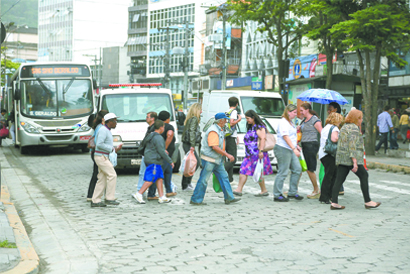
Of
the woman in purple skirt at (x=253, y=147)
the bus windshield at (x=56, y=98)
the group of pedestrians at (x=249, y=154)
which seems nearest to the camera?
the group of pedestrians at (x=249, y=154)

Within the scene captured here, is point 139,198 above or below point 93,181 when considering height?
below

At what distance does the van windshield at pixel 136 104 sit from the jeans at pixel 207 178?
597 cm

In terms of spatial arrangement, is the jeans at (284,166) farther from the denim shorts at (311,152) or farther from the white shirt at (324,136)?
the white shirt at (324,136)

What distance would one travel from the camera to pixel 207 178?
414 inches

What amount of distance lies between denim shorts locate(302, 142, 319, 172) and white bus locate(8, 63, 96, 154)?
40.3 feet

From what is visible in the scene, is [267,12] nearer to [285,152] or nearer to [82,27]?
[285,152]

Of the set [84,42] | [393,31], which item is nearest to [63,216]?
[393,31]

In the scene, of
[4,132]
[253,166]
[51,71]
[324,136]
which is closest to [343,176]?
[324,136]

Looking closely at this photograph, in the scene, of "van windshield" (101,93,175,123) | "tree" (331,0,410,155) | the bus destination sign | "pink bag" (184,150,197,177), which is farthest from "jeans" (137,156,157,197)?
the bus destination sign

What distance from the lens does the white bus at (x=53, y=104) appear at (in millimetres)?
21953

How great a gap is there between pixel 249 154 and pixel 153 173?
6.24 ft

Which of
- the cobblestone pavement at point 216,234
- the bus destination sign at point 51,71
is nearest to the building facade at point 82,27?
the bus destination sign at point 51,71

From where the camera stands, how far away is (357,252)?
6805 mm

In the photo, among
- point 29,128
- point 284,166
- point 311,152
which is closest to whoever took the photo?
point 284,166
